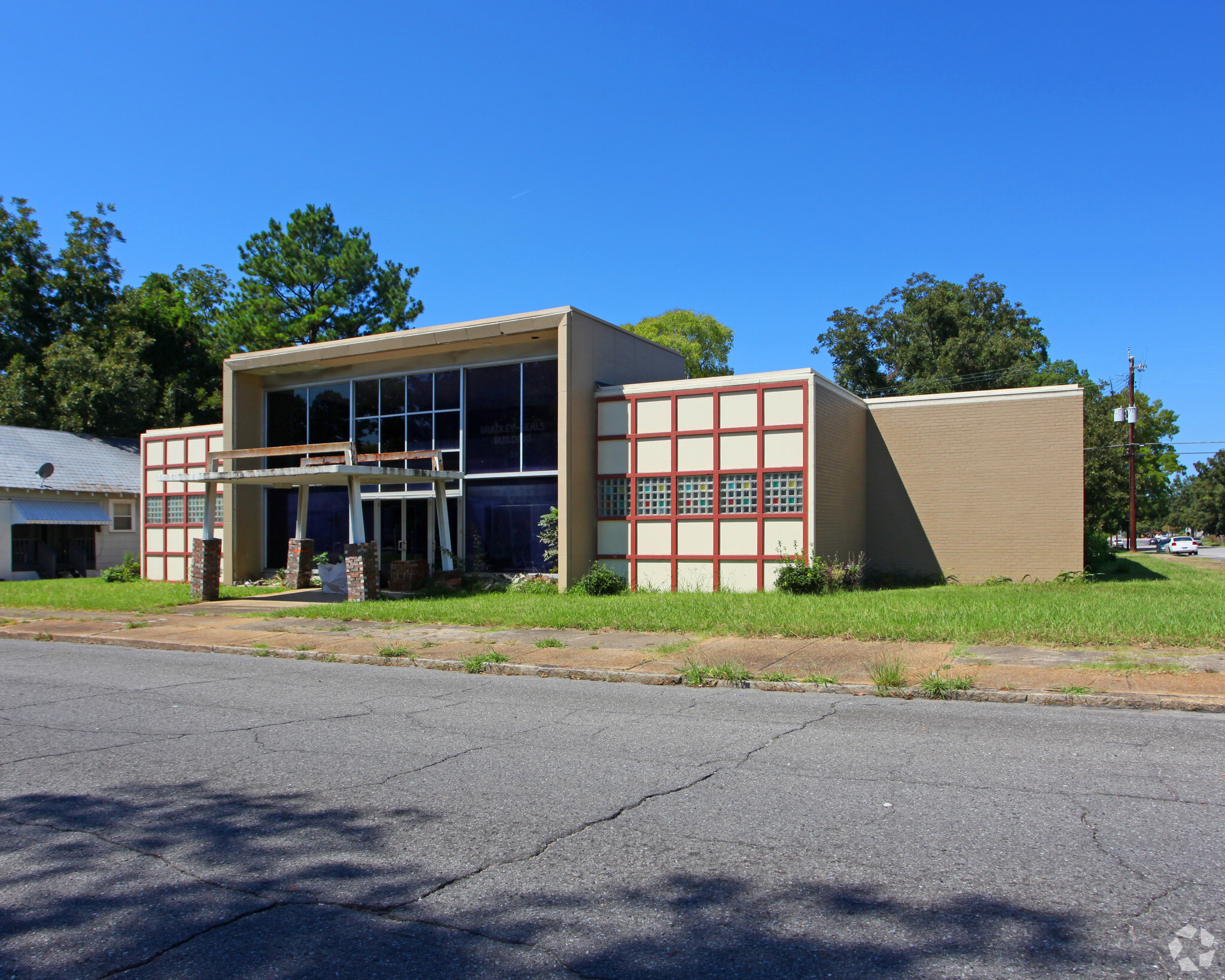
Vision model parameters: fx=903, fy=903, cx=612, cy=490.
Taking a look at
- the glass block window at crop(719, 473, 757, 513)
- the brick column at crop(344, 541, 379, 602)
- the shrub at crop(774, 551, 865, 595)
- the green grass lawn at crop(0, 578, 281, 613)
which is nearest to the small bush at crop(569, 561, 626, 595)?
the glass block window at crop(719, 473, 757, 513)

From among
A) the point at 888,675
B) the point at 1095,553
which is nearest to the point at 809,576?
the point at 888,675

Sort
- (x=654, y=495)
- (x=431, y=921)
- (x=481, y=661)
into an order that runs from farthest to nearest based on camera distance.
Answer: (x=654, y=495) < (x=481, y=661) < (x=431, y=921)

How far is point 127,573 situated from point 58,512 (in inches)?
221

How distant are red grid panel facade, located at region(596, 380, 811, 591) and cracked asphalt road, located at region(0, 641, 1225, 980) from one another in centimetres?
1143

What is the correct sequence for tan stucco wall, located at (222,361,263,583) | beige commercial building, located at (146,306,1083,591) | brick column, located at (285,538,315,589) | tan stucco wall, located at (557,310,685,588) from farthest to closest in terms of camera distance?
tan stucco wall, located at (222,361,263,583) < brick column, located at (285,538,315,589) < tan stucco wall, located at (557,310,685,588) < beige commercial building, located at (146,306,1083,591)

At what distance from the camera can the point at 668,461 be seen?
823 inches

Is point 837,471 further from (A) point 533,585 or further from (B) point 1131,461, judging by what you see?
(B) point 1131,461

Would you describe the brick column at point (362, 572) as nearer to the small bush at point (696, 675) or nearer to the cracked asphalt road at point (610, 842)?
the cracked asphalt road at point (610, 842)

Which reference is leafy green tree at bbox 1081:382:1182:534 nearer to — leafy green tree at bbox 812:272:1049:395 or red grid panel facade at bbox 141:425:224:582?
leafy green tree at bbox 812:272:1049:395

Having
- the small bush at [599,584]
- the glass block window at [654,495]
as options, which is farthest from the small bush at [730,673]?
the glass block window at [654,495]

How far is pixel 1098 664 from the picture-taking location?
32.4ft

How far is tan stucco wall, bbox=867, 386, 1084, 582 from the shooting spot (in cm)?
2164

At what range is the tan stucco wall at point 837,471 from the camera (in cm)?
1964

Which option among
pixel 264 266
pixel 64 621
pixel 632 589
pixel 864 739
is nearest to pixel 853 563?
pixel 632 589
